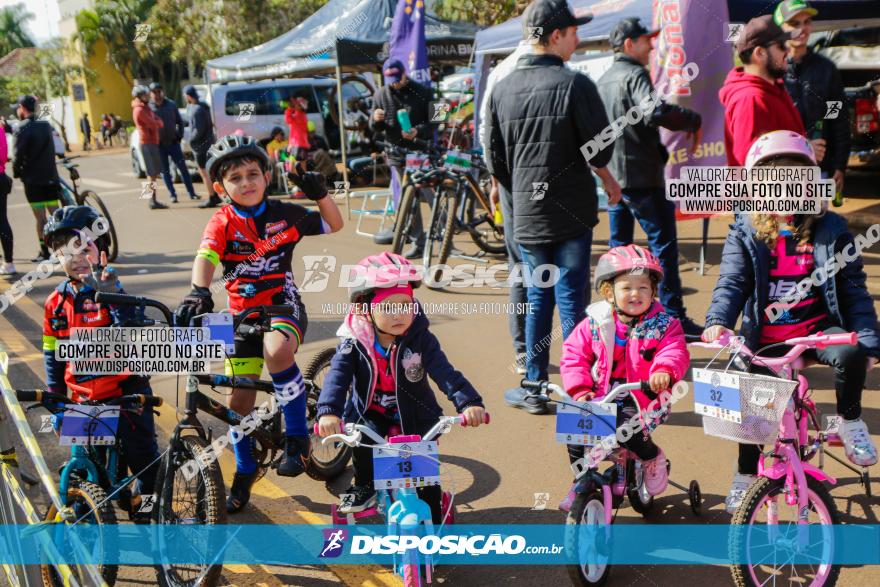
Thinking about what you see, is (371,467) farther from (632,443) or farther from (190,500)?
(632,443)

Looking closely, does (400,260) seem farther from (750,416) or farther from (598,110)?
(598,110)

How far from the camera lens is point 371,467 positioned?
→ 3500mm

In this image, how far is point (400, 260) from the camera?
137 inches

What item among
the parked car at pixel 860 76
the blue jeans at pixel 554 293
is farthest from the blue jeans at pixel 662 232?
the parked car at pixel 860 76

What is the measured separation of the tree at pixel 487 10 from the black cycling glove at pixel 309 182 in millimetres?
19010

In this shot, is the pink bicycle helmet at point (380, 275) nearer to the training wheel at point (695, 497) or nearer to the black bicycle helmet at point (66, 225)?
the black bicycle helmet at point (66, 225)

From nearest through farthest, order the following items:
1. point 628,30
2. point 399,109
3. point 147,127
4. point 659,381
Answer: point 659,381, point 628,30, point 399,109, point 147,127

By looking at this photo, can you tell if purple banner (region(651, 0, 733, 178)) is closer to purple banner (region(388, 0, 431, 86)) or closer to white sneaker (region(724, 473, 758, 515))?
purple banner (region(388, 0, 431, 86))

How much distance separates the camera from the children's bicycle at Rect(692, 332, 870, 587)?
2920 millimetres

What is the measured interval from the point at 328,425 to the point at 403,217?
19.0ft

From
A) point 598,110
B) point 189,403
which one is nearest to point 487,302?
point 598,110

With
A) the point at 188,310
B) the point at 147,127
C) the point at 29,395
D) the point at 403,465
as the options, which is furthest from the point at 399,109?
the point at 403,465

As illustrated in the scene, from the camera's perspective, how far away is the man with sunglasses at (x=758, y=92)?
17.9 feet

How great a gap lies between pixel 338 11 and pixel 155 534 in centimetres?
1283
